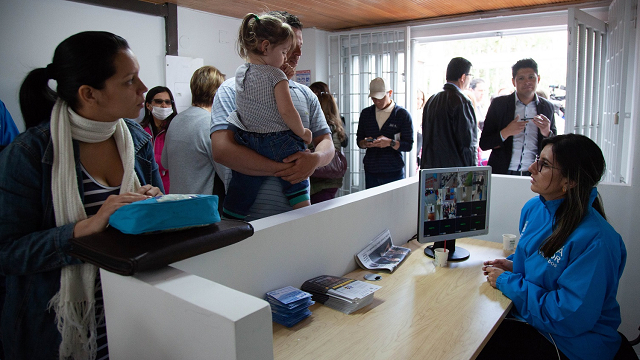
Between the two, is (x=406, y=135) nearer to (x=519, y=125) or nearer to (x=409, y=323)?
(x=519, y=125)

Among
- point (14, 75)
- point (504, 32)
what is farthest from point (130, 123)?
point (504, 32)

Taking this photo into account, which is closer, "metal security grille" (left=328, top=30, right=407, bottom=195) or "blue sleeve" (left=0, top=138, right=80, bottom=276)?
"blue sleeve" (left=0, top=138, right=80, bottom=276)

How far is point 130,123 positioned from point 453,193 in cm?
150

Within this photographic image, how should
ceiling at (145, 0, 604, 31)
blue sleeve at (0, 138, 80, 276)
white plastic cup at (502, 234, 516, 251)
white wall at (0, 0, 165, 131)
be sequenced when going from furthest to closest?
ceiling at (145, 0, 604, 31) → white wall at (0, 0, 165, 131) → white plastic cup at (502, 234, 516, 251) → blue sleeve at (0, 138, 80, 276)

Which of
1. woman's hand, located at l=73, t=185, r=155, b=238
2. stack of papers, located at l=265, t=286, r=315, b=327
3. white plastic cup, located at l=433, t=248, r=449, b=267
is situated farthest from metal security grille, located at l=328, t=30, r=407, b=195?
woman's hand, located at l=73, t=185, r=155, b=238

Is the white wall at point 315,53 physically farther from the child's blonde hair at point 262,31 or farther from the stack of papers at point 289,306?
the stack of papers at point 289,306

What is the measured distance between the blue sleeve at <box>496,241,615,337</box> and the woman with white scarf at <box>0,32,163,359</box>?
1.43 m

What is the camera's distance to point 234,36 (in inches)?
187

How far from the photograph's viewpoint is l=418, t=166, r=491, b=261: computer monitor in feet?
6.80

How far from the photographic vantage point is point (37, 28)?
3.23m

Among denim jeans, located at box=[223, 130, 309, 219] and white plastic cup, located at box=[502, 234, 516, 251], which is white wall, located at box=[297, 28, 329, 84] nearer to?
white plastic cup, located at box=[502, 234, 516, 251]

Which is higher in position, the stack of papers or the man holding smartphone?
the man holding smartphone

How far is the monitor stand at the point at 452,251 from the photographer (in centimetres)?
217

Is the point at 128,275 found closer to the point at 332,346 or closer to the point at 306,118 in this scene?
the point at 332,346
